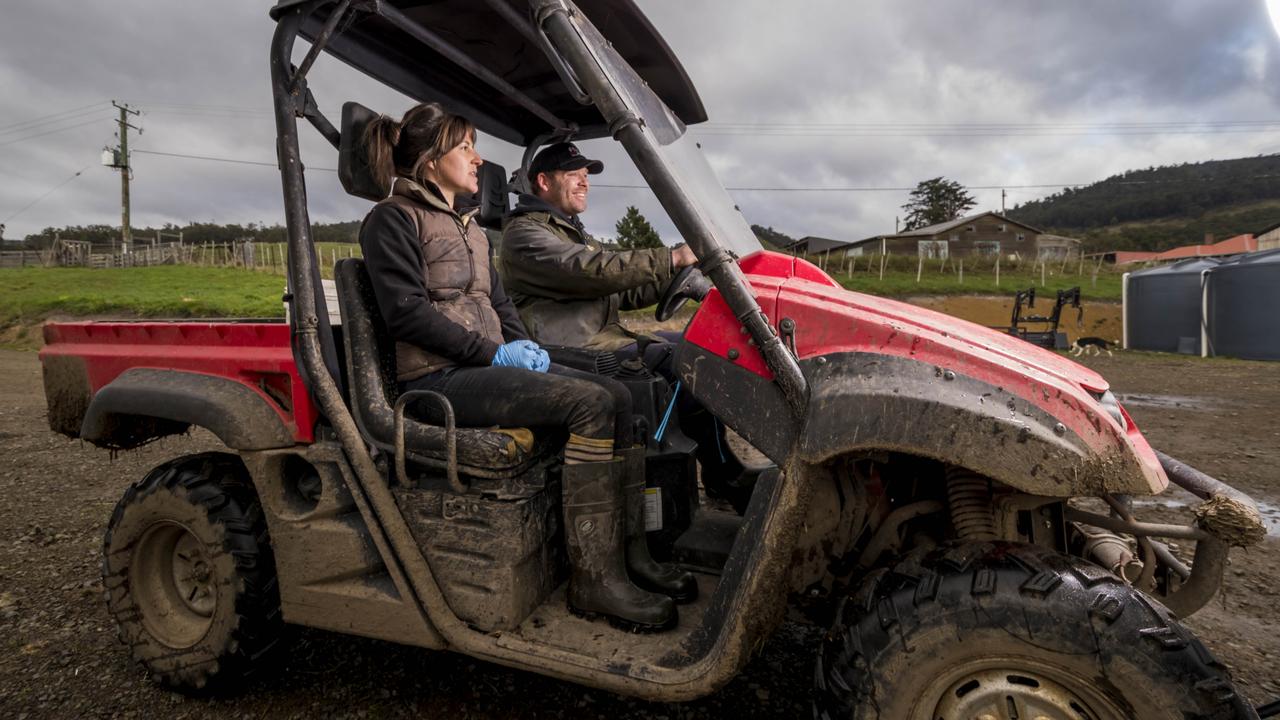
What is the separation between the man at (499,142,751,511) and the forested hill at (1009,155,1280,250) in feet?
289

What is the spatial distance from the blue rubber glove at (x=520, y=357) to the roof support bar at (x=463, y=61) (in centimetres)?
118

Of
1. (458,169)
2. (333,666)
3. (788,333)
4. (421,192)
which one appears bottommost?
(333,666)

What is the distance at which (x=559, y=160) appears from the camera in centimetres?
327

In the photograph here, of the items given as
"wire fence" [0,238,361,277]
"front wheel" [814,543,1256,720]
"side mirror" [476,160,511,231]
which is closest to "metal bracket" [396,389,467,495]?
"front wheel" [814,543,1256,720]

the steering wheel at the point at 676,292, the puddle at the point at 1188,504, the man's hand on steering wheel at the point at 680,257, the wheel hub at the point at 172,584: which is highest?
the man's hand on steering wheel at the point at 680,257

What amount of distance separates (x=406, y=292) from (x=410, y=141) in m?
0.68

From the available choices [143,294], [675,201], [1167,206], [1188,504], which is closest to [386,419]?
[675,201]

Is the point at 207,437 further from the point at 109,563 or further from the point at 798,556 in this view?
→ the point at 798,556

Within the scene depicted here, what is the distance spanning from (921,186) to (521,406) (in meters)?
86.7

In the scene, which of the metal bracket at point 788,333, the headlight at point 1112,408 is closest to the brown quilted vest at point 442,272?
the metal bracket at point 788,333

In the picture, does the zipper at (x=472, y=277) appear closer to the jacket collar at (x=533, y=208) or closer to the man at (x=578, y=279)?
the man at (x=578, y=279)

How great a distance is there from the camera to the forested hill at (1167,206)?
83.4 m

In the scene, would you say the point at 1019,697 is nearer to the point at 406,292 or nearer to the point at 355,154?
the point at 406,292

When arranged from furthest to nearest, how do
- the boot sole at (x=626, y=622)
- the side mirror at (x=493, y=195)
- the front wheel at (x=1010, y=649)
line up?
the side mirror at (x=493, y=195) < the boot sole at (x=626, y=622) < the front wheel at (x=1010, y=649)
